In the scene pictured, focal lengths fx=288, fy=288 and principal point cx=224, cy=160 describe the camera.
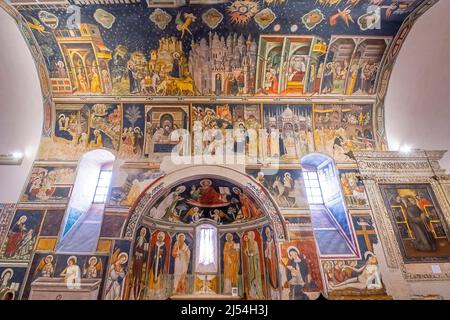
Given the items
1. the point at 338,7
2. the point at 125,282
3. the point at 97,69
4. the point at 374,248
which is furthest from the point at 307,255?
the point at 97,69

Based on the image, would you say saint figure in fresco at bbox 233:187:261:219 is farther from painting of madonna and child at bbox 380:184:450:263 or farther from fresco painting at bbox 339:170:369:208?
painting of madonna and child at bbox 380:184:450:263

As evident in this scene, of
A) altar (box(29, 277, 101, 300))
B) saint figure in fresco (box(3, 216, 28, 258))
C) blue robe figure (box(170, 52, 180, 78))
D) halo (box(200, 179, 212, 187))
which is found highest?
blue robe figure (box(170, 52, 180, 78))

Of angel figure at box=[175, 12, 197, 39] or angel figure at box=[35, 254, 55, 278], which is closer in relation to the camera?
angel figure at box=[35, 254, 55, 278]

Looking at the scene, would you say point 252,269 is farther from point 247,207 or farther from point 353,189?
point 353,189

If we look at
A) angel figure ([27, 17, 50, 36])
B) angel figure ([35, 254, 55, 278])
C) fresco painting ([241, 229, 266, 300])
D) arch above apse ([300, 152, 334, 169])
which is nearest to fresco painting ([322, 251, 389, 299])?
fresco painting ([241, 229, 266, 300])

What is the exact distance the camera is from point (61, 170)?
9969mm

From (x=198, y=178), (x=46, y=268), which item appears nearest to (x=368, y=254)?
(x=198, y=178)

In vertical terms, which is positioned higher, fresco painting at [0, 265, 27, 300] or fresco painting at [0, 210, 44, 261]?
fresco painting at [0, 210, 44, 261]

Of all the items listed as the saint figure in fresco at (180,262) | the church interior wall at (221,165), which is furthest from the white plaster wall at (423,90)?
the saint figure in fresco at (180,262)

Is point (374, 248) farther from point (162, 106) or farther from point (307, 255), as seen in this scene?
point (162, 106)

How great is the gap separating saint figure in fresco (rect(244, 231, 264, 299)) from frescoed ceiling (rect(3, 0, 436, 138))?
5.35 metres

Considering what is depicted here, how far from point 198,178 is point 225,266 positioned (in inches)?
125

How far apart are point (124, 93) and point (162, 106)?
1.46m

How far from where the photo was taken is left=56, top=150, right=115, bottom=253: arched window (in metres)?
8.84
